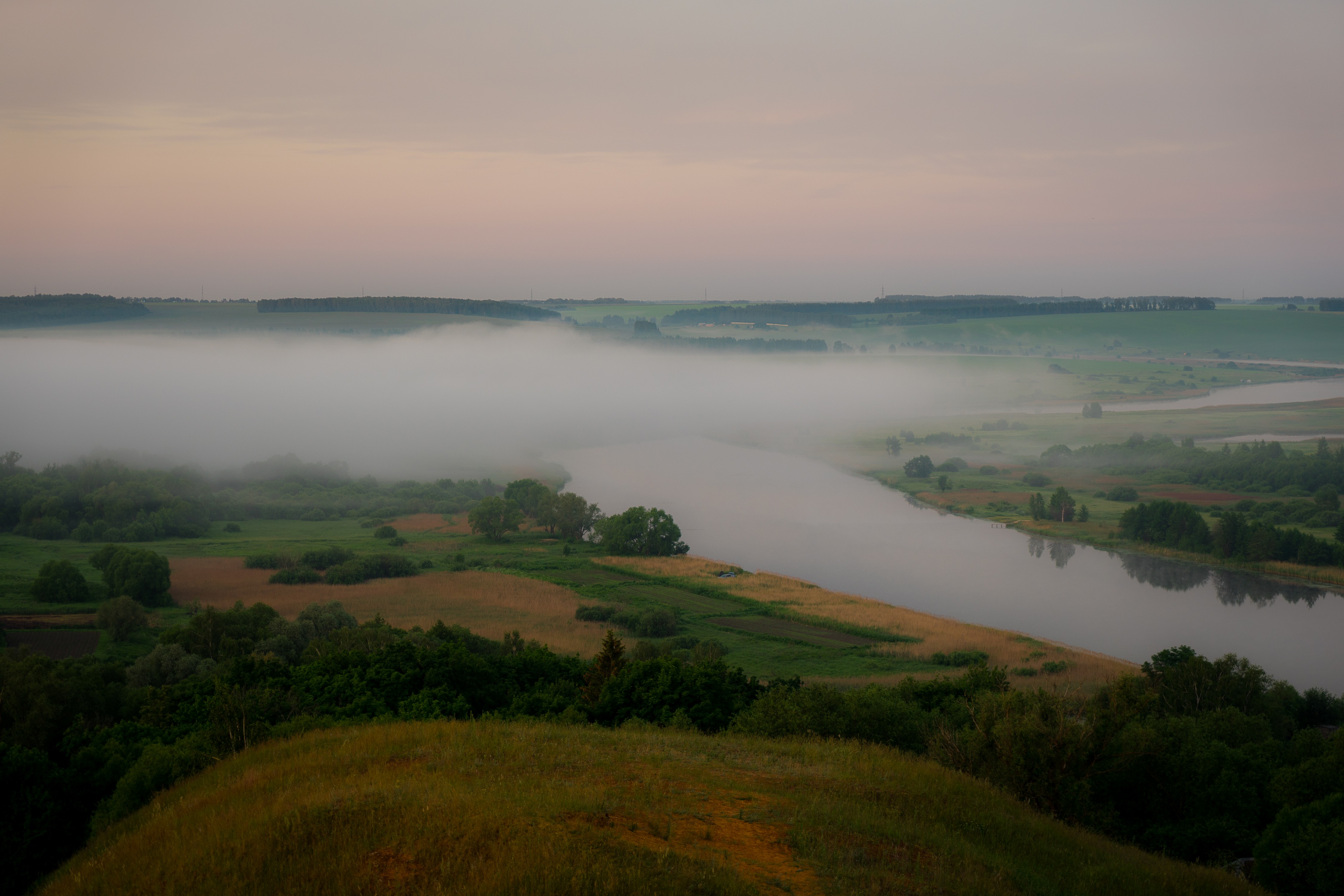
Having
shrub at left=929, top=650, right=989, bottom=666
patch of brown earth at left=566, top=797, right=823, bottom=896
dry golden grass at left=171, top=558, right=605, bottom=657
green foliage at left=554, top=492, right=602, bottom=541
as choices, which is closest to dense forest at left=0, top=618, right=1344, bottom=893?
shrub at left=929, top=650, right=989, bottom=666

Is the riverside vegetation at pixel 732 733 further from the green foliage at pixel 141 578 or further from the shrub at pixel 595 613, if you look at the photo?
the green foliage at pixel 141 578

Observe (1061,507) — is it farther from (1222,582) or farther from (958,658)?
(958,658)

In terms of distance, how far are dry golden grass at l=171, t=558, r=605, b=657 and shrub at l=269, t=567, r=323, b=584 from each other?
80 centimetres

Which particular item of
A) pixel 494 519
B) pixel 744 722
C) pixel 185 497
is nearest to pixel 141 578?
pixel 494 519

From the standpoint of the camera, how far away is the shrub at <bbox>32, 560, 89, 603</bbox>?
164 ft

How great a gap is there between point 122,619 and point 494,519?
31198 mm

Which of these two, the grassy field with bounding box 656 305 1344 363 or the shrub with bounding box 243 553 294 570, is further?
the grassy field with bounding box 656 305 1344 363

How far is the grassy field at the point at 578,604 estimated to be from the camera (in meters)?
38.9

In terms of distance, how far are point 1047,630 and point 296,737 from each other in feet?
132

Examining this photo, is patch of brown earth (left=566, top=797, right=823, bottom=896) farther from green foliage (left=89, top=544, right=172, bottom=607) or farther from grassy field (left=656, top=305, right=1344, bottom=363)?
grassy field (left=656, top=305, right=1344, bottom=363)

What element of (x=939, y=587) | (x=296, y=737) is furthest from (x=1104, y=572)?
(x=296, y=737)

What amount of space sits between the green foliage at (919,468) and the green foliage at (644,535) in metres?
40.6

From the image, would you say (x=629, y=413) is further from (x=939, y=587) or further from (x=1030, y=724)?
(x=1030, y=724)

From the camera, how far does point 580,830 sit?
9.28m
